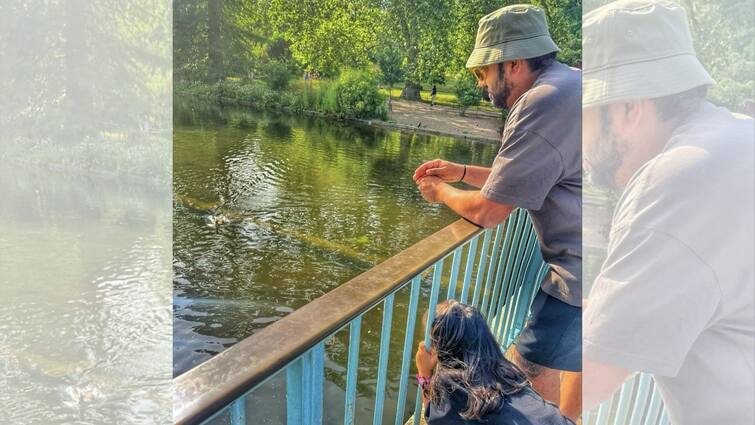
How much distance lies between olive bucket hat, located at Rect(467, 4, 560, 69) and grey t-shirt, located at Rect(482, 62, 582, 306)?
8 centimetres

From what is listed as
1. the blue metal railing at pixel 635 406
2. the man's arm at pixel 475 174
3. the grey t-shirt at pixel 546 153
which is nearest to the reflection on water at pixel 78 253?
the blue metal railing at pixel 635 406

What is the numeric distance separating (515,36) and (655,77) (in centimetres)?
120

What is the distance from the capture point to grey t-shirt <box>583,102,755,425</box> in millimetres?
337

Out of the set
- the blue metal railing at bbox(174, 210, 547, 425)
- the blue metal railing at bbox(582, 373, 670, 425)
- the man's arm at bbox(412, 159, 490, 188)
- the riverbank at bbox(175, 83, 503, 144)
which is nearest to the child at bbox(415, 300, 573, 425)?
the blue metal railing at bbox(174, 210, 547, 425)

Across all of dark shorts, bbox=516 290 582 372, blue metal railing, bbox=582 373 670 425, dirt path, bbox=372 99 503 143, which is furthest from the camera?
dirt path, bbox=372 99 503 143

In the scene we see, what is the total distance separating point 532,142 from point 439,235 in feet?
1.19

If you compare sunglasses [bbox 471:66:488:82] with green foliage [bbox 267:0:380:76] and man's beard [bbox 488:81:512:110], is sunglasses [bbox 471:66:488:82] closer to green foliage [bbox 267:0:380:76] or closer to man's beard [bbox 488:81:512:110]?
man's beard [bbox 488:81:512:110]

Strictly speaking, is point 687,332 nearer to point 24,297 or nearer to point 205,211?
point 24,297

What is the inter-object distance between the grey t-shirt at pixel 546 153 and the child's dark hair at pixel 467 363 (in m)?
0.30

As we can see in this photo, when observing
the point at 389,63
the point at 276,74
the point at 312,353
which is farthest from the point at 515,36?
the point at 389,63

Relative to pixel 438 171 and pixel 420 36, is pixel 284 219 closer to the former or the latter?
pixel 438 171

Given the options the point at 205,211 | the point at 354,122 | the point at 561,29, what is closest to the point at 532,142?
the point at 205,211

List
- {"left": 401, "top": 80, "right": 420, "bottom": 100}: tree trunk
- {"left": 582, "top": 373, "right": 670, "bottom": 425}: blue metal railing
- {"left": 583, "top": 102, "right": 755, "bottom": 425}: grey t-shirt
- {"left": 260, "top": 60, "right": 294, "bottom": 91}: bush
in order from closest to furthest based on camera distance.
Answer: {"left": 583, "top": 102, "right": 755, "bottom": 425}: grey t-shirt < {"left": 582, "top": 373, "right": 670, "bottom": 425}: blue metal railing < {"left": 260, "top": 60, "right": 294, "bottom": 91}: bush < {"left": 401, "top": 80, "right": 420, "bottom": 100}: tree trunk

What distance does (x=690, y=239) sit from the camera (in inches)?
13.3
